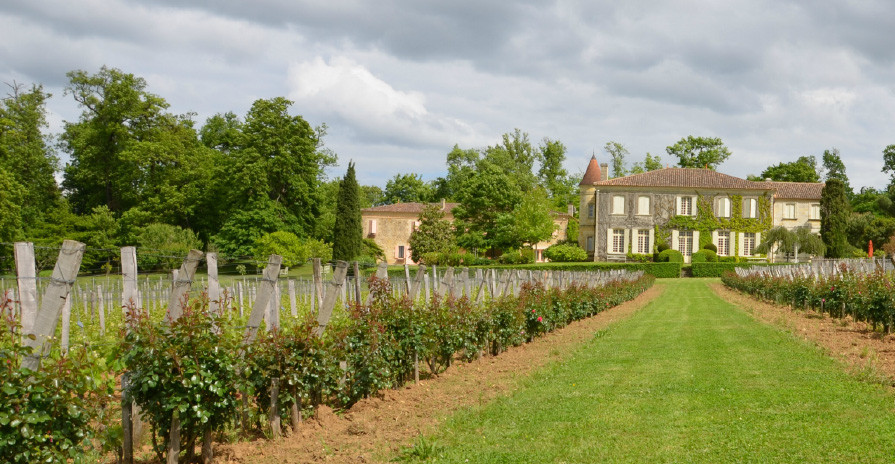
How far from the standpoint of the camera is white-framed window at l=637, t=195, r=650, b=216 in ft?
176

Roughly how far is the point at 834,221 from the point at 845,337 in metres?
38.5

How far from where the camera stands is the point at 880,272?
14398 millimetres

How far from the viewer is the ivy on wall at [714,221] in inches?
2071

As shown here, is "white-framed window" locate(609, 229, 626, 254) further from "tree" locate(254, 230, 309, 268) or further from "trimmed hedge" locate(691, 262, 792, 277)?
"tree" locate(254, 230, 309, 268)

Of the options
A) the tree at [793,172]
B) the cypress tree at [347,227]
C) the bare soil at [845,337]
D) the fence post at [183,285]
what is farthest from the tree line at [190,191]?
the fence post at [183,285]

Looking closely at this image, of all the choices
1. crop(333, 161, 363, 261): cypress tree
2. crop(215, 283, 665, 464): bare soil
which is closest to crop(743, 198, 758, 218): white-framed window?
crop(333, 161, 363, 261): cypress tree

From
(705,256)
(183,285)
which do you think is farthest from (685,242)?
(183,285)

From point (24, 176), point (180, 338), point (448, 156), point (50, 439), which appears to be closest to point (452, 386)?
point (180, 338)

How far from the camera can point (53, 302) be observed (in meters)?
4.47

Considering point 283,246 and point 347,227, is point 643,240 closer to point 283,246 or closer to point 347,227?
point 347,227

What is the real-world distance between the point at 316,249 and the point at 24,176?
18.0 meters

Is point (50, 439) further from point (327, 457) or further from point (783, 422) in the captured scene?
point (783, 422)

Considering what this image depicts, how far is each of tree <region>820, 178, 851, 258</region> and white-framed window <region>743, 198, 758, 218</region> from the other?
18.4ft

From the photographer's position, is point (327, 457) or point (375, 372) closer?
point (327, 457)
